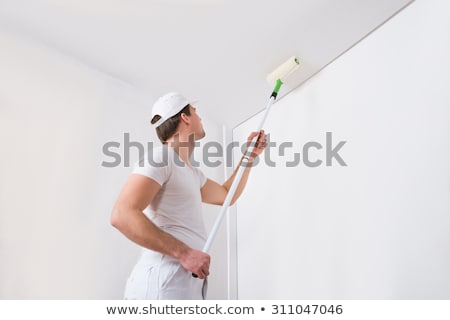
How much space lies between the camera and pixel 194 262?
99cm

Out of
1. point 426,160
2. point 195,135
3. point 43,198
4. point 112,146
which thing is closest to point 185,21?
point 195,135

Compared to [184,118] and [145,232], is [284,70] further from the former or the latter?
[145,232]

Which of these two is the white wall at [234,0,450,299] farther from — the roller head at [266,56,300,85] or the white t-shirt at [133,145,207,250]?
the white t-shirt at [133,145,207,250]

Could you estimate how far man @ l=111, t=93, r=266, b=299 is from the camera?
3.24 feet

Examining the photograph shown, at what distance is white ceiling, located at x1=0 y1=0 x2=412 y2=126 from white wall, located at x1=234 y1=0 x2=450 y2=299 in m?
0.10

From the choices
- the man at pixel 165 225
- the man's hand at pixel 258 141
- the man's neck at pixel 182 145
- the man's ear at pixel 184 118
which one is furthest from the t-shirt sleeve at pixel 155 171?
the man's hand at pixel 258 141

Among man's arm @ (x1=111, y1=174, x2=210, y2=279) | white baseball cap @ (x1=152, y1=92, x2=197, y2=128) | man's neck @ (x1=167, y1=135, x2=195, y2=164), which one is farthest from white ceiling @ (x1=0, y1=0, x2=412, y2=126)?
man's arm @ (x1=111, y1=174, x2=210, y2=279)

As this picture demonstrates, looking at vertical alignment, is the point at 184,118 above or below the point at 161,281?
above

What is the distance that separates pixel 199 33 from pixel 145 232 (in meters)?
0.82

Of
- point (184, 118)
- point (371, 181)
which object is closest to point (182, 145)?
point (184, 118)

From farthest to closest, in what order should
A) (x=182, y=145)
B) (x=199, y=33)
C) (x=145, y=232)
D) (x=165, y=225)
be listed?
1. (x=199, y=33)
2. (x=182, y=145)
3. (x=165, y=225)
4. (x=145, y=232)

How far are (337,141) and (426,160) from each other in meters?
0.38

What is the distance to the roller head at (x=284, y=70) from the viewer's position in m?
1.44

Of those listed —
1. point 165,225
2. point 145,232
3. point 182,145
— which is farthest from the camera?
point 182,145
